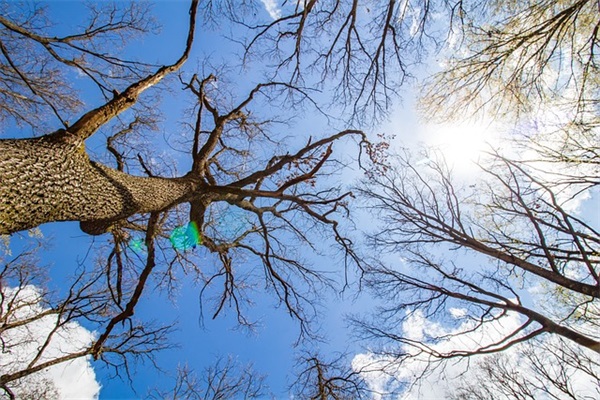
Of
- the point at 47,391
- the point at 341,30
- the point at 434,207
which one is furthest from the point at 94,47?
the point at 47,391

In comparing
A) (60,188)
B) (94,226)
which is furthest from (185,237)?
(60,188)

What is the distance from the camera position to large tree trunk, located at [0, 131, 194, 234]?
7.70ft

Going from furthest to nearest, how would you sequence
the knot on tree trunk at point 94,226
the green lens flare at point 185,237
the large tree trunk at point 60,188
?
the green lens flare at point 185,237, the knot on tree trunk at point 94,226, the large tree trunk at point 60,188

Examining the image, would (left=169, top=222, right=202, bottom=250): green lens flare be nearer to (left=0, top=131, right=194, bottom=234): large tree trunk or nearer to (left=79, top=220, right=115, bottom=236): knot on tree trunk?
(left=79, top=220, right=115, bottom=236): knot on tree trunk

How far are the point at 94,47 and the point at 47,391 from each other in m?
10.3

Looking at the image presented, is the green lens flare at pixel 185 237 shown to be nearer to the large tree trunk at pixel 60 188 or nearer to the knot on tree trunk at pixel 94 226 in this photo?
the knot on tree trunk at pixel 94 226

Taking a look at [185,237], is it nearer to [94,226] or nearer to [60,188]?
[94,226]

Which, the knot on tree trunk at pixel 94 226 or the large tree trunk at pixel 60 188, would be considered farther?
the knot on tree trunk at pixel 94 226

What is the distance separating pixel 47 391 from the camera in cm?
896

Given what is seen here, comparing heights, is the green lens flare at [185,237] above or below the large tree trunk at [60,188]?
above

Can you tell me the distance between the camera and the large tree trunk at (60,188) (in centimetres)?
235

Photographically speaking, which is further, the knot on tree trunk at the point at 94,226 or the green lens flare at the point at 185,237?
the green lens flare at the point at 185,237

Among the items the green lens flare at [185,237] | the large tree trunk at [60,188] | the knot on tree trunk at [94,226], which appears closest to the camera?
the large tree trunk at [60,188]

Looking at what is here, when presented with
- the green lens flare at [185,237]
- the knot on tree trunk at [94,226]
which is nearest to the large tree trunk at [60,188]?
the knot on tree trunk at [94,226]
